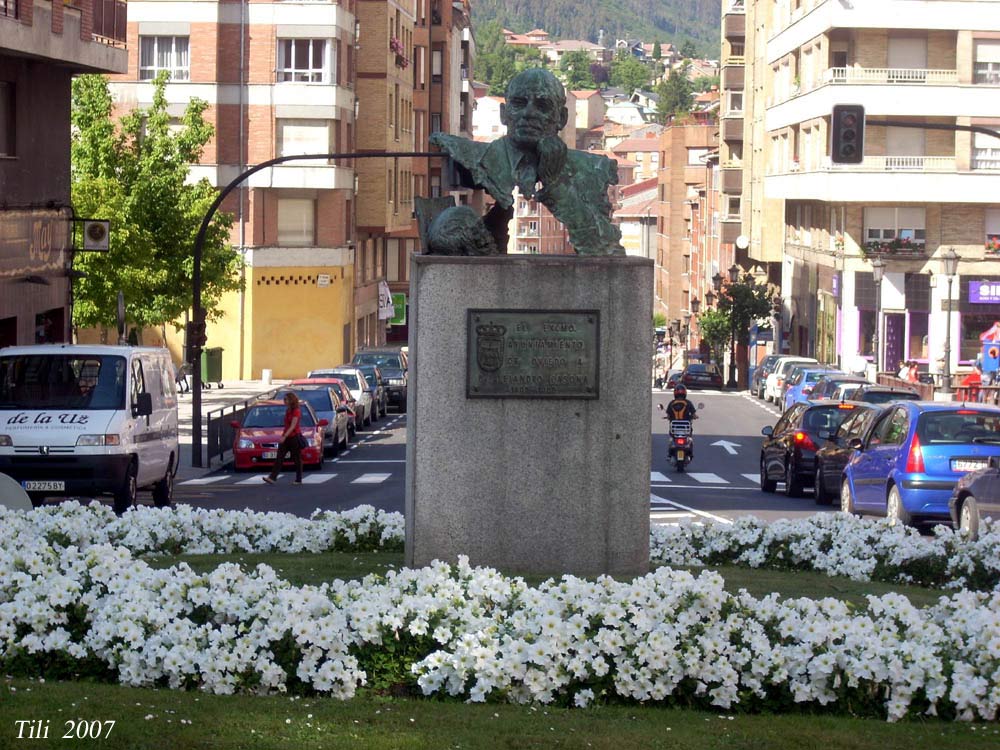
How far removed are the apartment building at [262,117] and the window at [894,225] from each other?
19.0m

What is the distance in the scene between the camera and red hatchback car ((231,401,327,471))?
33.4 metres

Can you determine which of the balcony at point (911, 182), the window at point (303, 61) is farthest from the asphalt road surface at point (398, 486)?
the window at point (303, 61)

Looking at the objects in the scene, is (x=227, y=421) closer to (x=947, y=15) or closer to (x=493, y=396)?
(x=493, y=396)

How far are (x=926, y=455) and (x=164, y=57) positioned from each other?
4565 cm

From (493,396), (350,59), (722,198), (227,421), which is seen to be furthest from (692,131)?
(493,396)

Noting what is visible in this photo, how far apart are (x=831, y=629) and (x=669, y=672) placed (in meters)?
0.84

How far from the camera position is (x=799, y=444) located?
90.9 ft

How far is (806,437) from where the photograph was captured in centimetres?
2769

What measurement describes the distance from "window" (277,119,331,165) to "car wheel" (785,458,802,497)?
3624 centimetres

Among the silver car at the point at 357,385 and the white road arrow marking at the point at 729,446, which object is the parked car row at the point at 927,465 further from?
the silver car at the point at 357,385

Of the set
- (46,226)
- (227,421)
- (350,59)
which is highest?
(350,59)

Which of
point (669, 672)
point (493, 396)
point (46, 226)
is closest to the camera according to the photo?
point (669, 672)

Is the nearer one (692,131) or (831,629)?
(831,629)

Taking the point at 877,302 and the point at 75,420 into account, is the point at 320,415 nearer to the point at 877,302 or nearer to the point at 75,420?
the point at 75,420
